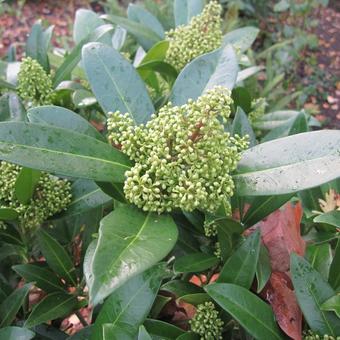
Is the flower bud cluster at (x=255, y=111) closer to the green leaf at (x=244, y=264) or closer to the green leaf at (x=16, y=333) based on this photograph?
the green leaf at (x=244, y=264)

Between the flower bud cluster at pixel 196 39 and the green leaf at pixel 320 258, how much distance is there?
68cm

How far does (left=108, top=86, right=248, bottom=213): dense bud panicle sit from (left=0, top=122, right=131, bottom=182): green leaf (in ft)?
0.15

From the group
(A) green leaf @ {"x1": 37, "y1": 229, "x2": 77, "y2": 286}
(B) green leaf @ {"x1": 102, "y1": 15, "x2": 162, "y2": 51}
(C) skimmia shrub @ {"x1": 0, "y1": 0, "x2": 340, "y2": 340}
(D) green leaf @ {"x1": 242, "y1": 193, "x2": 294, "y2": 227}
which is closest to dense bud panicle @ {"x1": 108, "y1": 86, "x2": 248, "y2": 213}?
(C) skimmia shrub @ {"x1": 0, "y1": 0, "x2": 340, "y2": 340}

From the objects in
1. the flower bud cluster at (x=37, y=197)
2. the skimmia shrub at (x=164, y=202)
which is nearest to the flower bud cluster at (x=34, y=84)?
the skimmia shrub at (x=164, y=202)

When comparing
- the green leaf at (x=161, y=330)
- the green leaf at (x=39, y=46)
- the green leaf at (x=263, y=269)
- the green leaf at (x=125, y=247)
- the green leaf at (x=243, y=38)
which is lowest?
the green leaf at (x=161, y=330)

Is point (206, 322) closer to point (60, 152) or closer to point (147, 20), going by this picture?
point (60, 152)

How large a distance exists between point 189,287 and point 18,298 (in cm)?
42

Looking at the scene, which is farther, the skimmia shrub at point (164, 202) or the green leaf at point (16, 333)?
the green leaf at point (16, 333)

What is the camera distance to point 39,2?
5.54 metres

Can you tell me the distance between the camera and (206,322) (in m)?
1.23

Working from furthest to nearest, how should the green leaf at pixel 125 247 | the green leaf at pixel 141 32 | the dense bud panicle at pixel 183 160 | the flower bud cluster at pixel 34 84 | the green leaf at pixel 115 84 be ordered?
the green leaf at pixel 141 32
the flower bud cluster at pixel 34 84
the green leaf at pixel 115 84
the dense bud panicle at pixel 183 160
the green leaf at pixel 125 247

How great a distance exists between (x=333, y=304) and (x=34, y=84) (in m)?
0.99

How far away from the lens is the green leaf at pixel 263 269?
46.6 inches

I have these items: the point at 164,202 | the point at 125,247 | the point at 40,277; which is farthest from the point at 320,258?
the point at 40,277
